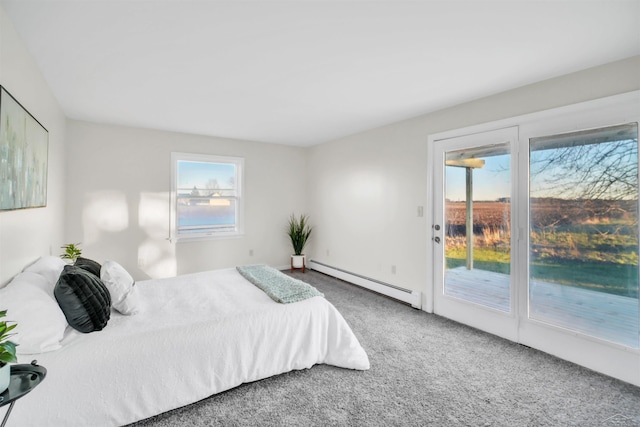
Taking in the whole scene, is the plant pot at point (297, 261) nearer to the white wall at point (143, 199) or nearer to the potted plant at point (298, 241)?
the potted plant at point (298, 241)

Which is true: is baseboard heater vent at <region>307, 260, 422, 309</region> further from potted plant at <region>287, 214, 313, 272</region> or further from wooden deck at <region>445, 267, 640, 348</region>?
wooden deck at <region>445, 267, 640, 348</region>

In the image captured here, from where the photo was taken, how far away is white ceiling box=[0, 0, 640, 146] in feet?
5.48

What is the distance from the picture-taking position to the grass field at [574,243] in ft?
7.19

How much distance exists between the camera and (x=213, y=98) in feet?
10.0

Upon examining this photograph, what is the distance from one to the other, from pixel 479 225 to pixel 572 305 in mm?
993

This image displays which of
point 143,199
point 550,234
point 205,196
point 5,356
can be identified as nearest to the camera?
point 5,356

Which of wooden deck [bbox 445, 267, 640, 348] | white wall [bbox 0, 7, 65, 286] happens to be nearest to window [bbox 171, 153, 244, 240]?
white wall [bbox 0, 7, 65, 286]

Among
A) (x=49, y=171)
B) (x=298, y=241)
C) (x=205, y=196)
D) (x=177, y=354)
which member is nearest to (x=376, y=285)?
(x=298, y=241)

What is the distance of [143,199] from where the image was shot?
4.26 meters

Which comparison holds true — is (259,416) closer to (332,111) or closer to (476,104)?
(332,111)

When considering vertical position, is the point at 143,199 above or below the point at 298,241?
above

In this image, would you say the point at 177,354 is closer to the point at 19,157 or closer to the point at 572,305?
the point at 19,157

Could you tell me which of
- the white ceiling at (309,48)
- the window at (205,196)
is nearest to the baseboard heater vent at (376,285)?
the window at (205,196)

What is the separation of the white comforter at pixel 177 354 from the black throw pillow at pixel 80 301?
0.06 meters
